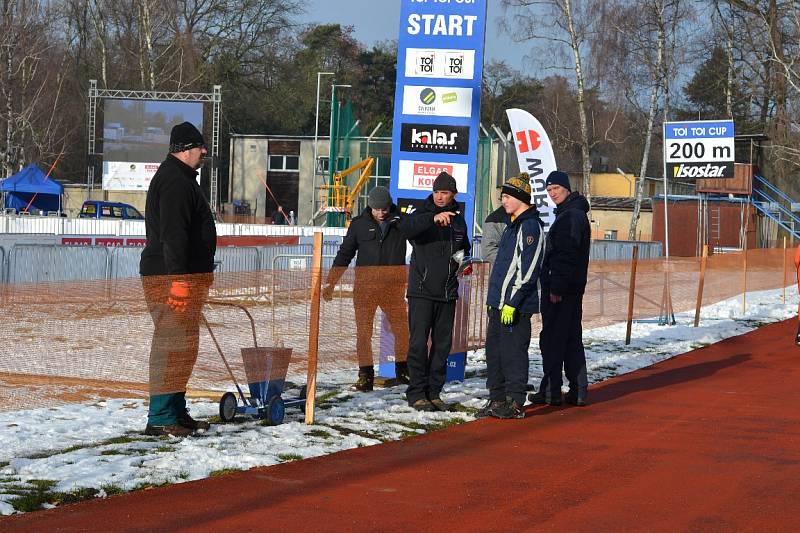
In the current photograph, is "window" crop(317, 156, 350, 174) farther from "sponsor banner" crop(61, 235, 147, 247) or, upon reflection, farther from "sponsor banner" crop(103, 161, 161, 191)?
"sponsor banner" crop(61, 235, 147, 247)

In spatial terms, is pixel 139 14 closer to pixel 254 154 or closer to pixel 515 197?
pixel 254 154

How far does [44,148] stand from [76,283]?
53673mm

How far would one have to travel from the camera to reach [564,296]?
1045cm

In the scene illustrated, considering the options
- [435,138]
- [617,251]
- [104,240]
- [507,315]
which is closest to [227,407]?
[507,315]

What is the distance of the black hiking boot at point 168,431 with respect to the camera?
7.93 metres

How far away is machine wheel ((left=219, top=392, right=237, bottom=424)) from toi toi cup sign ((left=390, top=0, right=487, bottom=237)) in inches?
147

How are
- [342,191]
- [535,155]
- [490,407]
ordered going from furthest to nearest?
[342,191] → [535,155] → [490,407]

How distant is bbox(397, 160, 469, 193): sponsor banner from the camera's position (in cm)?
1159

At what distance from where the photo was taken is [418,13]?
1158 cm

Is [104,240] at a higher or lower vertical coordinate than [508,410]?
higher

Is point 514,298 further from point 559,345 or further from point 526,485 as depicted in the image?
point 526,485

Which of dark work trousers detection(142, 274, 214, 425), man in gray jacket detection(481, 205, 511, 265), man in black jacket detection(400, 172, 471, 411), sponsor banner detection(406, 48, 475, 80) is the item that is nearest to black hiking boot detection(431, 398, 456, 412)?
man in black jacket detection(400, 172, 471, 411)

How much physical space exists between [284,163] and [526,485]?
59416 mm

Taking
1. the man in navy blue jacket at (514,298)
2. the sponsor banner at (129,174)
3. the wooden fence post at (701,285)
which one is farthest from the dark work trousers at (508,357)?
the sponsor banner at (129,174)
